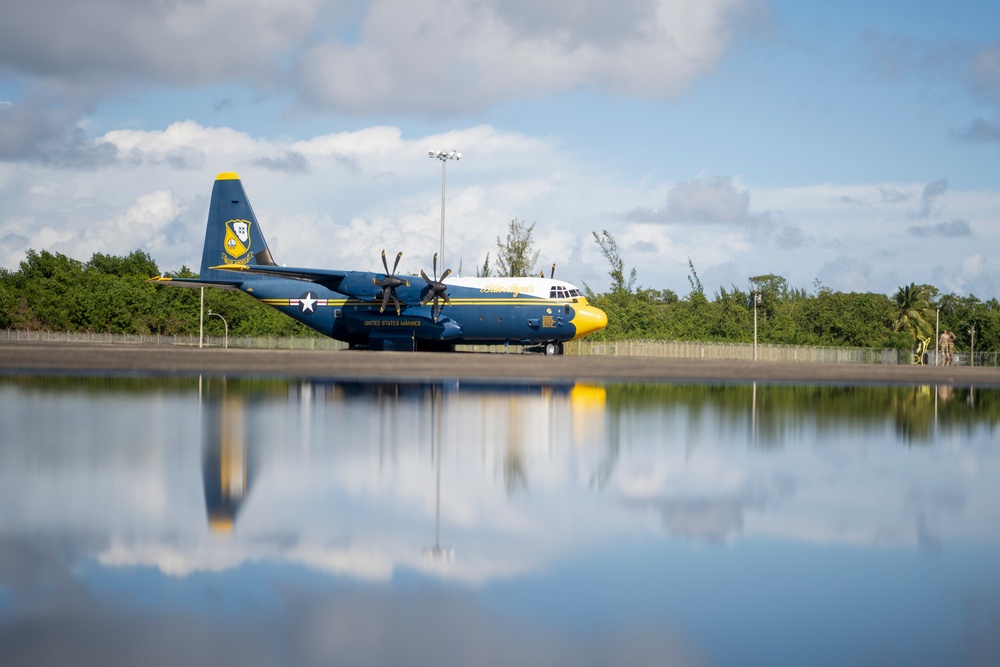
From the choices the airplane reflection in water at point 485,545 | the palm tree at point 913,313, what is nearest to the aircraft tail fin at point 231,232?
the airplane reflection in water at point 485,545

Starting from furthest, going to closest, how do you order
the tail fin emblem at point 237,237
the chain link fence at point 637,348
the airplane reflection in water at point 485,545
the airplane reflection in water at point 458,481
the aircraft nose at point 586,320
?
the chain link fence at point 637,348 → the tail fin emblem at point 237,237 → the aircraft nose at point 586,320 → the airplane reflection in water at point 458,481 → the airplane reflection in water at point 485,545

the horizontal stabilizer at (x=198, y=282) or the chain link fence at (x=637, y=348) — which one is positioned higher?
the horizontal stabilizer at (x=198, y=282)

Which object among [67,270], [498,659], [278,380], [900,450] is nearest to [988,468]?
[900,450]

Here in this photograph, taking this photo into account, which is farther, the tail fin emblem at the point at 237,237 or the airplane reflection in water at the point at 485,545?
the tail fin emblem at the point at 237,237

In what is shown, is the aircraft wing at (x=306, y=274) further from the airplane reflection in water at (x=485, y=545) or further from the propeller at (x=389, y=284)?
the airplane reflection in water at (x=485, y=545)

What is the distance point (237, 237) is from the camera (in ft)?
162

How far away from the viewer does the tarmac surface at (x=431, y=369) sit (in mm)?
28969

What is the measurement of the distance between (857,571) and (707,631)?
1.75 metres

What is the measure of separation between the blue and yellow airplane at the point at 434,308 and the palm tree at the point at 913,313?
2209 inches

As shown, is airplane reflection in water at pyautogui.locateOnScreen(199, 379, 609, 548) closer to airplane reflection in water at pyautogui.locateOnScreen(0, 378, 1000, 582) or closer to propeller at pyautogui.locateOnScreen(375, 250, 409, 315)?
airplane reflection in water at pyautogui.locateOnScreen(0, 378, 1000, 582)

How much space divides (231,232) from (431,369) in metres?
22.9

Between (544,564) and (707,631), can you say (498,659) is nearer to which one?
(707,631)

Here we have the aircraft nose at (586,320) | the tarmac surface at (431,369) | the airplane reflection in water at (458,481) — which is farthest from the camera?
the aircraft nose at (586,320)

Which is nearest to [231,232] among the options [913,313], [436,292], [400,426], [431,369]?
[436,292]
